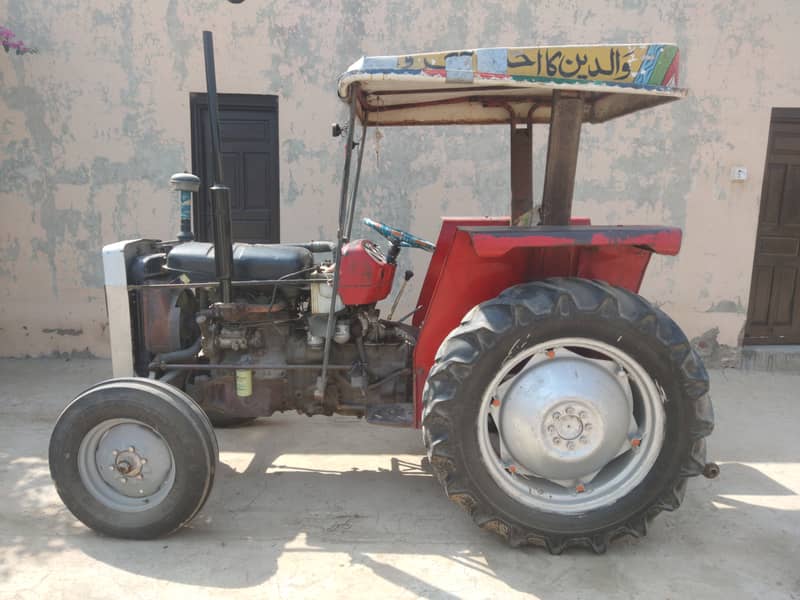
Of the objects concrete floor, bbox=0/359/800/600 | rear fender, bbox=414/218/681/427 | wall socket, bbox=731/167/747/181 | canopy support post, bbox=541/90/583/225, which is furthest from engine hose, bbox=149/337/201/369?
wall socket, bbox=731/167/747/181

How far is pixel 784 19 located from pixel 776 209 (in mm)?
1708

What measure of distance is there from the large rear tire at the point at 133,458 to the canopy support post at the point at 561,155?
1829mm

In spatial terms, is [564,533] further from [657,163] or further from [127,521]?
[657,163]

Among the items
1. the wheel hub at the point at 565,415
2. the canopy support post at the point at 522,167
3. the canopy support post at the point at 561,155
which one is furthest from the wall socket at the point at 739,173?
the wheel hub at the point at 565,415

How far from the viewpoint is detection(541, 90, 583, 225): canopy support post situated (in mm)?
2549

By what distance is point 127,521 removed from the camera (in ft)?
8.20

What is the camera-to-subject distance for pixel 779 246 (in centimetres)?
565

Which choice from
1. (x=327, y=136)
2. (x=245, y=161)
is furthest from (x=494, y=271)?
(x=245, y=161)

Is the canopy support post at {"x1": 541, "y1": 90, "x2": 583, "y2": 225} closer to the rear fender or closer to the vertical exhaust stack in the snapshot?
the rear fender

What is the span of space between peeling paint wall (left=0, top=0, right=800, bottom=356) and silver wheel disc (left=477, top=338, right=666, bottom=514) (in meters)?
3.10

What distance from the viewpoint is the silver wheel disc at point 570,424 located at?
95.2 inches

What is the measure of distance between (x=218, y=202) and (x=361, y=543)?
1.68m

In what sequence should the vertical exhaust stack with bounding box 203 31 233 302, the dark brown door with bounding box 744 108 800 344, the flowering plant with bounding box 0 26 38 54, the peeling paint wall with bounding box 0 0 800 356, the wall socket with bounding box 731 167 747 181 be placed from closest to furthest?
the vertical exhaust stack with bounding box 203 31 233 302 < the flowering plant with bounding box 0 26 38 54 < the peeling paint wall with bounding box 0 0 800 356 < the wall socket with bounding box 731 167 747 181 < the dark brown door with bounding box 744 108 800 344

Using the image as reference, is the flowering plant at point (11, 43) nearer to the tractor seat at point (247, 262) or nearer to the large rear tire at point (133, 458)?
the tractor seat at point (247, 262)
